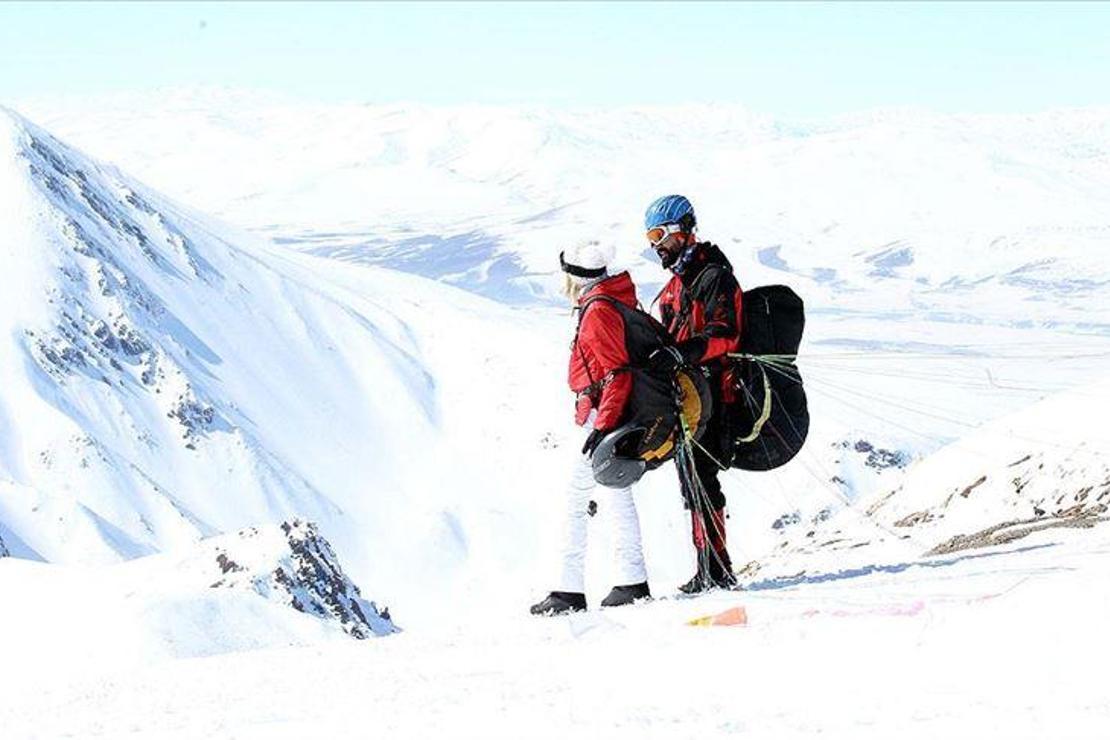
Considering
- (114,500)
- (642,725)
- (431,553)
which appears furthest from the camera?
(431,553)

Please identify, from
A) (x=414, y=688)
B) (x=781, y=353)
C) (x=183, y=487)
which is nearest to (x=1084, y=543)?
(x=781, y=353)

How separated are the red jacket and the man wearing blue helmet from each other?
0.73 m

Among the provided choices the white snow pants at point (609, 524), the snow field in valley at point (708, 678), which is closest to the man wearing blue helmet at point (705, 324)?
the white snow pants at point (609, 524)

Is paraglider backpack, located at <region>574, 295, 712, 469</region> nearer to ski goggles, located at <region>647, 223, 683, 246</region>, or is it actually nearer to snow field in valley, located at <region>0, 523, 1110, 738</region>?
ski goggles, located at <region>647, 223, 683, 246</region>

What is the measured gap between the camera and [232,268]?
189250 millimetres

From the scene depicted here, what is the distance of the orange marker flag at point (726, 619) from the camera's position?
7.74m

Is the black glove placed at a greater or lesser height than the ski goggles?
lesser

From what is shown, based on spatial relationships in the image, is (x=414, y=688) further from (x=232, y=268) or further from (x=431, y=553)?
(x=232, y=268)

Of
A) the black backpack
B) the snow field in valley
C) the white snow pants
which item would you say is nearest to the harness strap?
the black backpack

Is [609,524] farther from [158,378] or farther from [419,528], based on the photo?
[158,378]

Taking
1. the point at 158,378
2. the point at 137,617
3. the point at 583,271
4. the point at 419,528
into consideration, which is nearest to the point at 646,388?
the point at 583,271

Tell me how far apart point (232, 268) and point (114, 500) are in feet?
200

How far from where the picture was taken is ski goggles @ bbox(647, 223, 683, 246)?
34.4 feet

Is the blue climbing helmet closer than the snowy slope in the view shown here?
Yes
